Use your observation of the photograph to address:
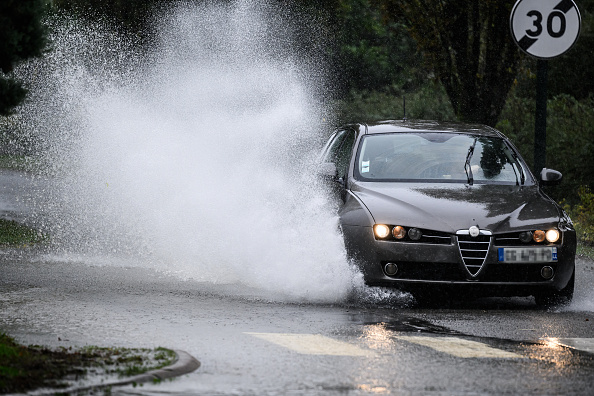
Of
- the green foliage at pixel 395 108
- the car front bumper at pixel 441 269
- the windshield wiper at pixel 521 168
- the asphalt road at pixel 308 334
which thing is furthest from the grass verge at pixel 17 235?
the green foliage at pixel 395 108

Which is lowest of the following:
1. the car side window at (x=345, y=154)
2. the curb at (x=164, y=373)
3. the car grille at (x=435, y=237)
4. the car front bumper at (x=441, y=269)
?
the curb at (x=164, y=373)

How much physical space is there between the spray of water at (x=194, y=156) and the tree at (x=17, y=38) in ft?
11.0

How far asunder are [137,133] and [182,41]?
10448mm

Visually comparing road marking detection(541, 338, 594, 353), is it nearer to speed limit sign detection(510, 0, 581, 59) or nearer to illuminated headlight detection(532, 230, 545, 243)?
illuminated headlight detection(532, 230, 545, 243)

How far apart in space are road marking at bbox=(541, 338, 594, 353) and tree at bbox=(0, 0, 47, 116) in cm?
432

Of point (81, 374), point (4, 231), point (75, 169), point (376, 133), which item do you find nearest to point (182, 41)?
point (75, 169)

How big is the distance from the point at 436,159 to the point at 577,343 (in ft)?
11.4

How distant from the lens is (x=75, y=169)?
20562 millimetres

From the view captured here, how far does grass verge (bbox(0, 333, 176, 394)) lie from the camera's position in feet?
20.4

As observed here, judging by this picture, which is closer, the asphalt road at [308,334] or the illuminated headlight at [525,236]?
the asphalt road at [308,334]

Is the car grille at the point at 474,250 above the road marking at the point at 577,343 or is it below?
above

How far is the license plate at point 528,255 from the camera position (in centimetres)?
990

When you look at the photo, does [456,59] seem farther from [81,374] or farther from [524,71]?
[81,374]

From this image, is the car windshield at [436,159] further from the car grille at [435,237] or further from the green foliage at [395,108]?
the green foliage at [395,108]
